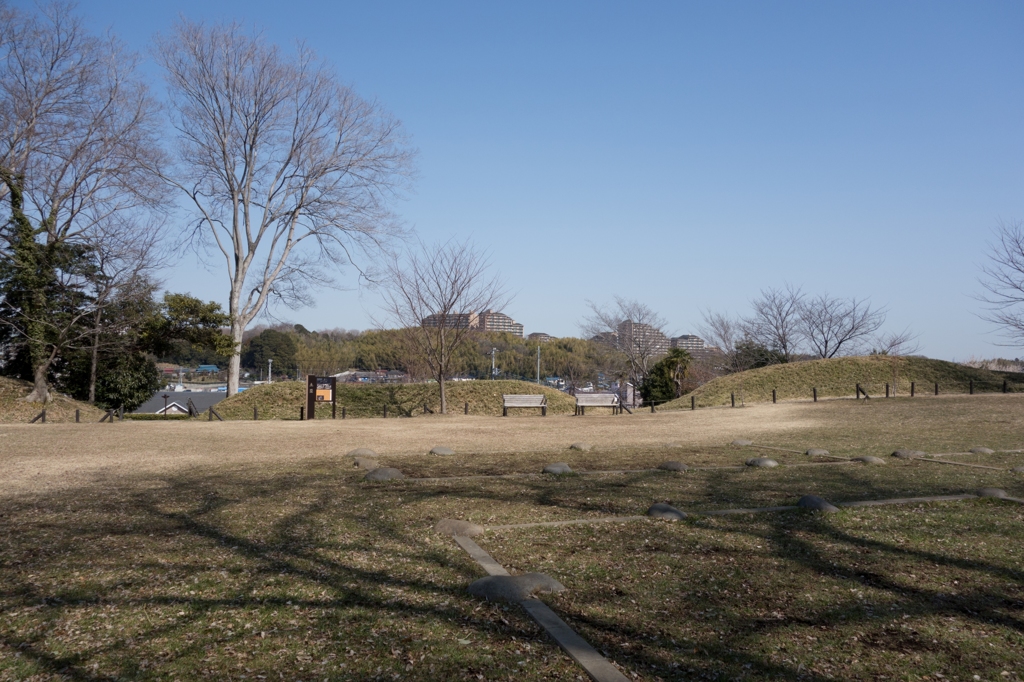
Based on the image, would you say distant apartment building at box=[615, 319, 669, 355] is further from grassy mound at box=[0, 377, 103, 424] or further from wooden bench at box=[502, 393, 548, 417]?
grassy mound at box=[0, 377, 103, 424]

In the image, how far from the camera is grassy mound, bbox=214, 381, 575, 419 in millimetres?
24922

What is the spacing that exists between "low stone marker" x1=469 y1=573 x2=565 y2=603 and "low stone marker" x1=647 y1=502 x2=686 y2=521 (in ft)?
6.54

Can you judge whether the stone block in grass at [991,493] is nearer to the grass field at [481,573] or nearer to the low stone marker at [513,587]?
the grass field at [481,573]

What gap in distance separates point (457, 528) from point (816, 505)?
3139 millimetres

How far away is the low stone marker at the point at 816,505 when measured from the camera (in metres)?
6.04

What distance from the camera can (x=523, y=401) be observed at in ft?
77.7

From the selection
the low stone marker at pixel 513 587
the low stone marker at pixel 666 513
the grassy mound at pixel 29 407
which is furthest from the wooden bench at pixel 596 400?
the low stone marker at pixel 513 587

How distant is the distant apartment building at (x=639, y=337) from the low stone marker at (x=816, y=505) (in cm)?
4106

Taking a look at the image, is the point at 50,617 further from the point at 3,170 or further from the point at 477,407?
the point at 477,407

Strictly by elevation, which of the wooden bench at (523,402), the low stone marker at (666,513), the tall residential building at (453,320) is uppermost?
the tall residential building at (453,320)

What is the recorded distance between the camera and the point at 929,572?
4.31 meters

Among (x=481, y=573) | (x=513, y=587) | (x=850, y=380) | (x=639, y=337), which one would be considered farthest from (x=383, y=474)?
(x=639, y=337)

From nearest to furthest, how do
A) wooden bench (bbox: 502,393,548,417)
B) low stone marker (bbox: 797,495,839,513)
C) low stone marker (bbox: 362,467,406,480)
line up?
1. low stone marker (bbox: 797,495,839,513)
2. low stone marker (bbox: 362,467,406,480)
3. wooden bench (bbox: 502,393,548,417)

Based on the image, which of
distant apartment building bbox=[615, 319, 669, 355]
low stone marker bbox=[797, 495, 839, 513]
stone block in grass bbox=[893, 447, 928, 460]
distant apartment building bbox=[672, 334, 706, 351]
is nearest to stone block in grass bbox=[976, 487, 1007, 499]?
low stone marker bbox=[797, 495, 839, 513]
